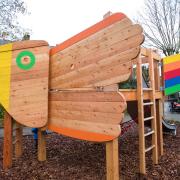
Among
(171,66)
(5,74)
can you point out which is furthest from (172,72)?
(5,74)

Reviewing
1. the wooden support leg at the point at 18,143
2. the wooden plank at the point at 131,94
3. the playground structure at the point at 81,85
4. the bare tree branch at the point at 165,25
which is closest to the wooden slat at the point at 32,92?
the playground structure at the point at 81,85

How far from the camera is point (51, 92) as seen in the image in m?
4.02

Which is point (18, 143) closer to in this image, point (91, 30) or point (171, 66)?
point (91, 30)

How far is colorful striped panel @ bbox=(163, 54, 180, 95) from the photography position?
232 inches

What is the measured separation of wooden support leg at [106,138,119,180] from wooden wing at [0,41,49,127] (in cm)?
132

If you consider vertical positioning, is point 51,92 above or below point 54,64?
below

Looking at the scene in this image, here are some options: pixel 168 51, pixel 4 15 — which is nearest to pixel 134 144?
pixel 4 15

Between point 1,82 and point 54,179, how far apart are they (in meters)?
1.95

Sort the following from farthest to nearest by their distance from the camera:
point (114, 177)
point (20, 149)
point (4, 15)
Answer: point (4, 15) → point (20, 149) → point (114, 177)

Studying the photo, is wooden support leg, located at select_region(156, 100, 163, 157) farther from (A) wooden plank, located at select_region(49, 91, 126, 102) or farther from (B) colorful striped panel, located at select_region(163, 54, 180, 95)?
(A) wooden plank, located at select_region(49, 91, 126, 102)

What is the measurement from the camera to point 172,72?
5.99 m

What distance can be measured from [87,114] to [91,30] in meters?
1.23

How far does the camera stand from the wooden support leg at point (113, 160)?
10.4 feet

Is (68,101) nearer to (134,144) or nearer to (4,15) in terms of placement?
(134,144)
